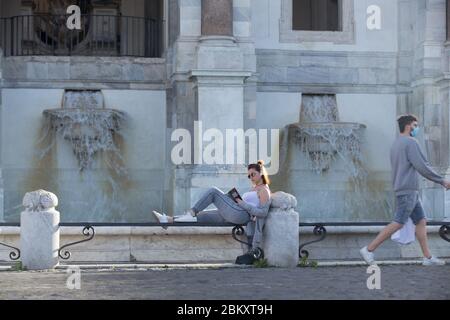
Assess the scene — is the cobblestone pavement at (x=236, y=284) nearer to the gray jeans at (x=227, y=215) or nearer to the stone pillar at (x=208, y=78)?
the gray jeans at (x=227, y=215)

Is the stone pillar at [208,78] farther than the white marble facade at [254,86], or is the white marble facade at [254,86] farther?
the white marble facade at [254,86]

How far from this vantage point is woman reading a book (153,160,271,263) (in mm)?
12914

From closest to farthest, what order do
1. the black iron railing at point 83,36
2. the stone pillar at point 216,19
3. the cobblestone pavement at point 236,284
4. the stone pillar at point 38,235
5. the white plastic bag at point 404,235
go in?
the cobblestone pavement at point 236,284, the white plastic bag at point 404,235, the stone pillar at point 38,235, the stone pillar at point 216,19, the black iron railing at point 83,36

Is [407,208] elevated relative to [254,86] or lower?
lower

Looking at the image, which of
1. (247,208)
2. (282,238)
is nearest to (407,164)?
(282,238)

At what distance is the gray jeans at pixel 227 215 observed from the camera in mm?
12930

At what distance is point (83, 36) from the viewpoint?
23469 millimetres

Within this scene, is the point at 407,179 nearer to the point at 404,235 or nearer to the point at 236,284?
the point at 404,235

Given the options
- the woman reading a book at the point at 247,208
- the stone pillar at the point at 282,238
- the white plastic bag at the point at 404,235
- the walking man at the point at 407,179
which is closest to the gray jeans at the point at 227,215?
the woman reading a book at the point at 247,208

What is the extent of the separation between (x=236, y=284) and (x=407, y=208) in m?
2.63

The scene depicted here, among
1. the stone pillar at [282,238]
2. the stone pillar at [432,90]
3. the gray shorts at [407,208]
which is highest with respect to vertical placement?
the stone pillar at [432,90]

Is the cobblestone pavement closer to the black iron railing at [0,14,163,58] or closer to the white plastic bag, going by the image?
the white plastic bag

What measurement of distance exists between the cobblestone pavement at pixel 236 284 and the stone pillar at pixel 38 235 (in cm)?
28
